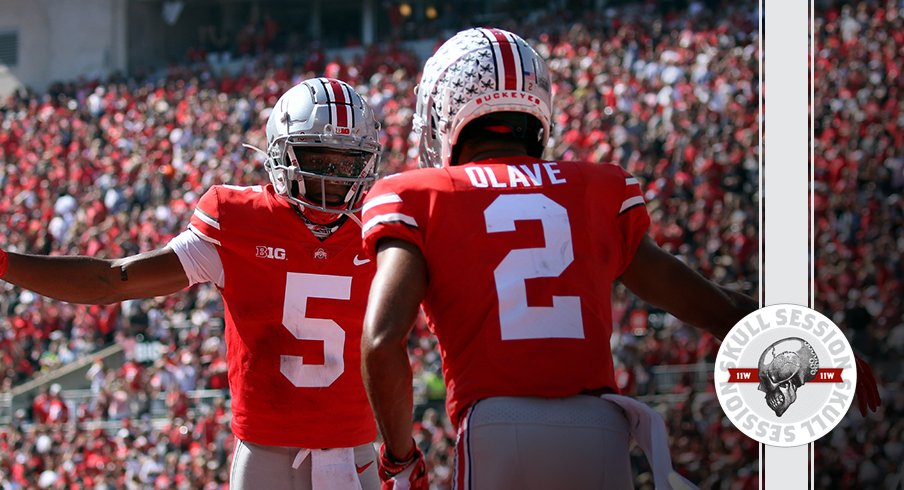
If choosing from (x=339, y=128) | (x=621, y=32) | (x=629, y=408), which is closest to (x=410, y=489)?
(x=629, y=408)

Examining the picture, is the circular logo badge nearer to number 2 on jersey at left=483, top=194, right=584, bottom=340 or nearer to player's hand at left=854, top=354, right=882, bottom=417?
player's hand at left=854, top=354, right=882, bottom=417

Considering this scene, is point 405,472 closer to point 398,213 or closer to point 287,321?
point 398,213

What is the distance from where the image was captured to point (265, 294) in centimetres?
333

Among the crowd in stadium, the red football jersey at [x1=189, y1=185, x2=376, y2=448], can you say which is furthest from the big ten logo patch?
the crowd in stadium

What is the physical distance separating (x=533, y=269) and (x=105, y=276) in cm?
154

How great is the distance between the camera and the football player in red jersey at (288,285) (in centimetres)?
331

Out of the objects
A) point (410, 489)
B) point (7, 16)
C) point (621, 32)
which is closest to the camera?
point (410, 489)

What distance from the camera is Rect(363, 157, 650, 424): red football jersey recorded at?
7.26ft

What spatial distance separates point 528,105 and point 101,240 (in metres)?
13.1

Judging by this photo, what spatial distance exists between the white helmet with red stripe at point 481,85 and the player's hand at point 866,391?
82 centimetres

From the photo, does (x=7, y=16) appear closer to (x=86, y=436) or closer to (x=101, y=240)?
(x=101, y=240)

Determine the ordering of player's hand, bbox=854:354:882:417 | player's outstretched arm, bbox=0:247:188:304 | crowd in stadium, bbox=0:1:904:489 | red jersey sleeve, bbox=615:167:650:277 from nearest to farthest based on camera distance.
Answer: red jersey sleeve, bbox=615:167:650:277 < player's hand, bbox=854:354:882:417 < player's outstretched arm, bbox=0:247:188:304 < crowd in stadium, bbox=0:1:904:489

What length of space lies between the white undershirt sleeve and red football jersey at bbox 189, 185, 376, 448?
20 millimetres

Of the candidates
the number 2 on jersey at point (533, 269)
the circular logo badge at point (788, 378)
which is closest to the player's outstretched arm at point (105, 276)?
the number 2 on jersey at point (533, 269)
